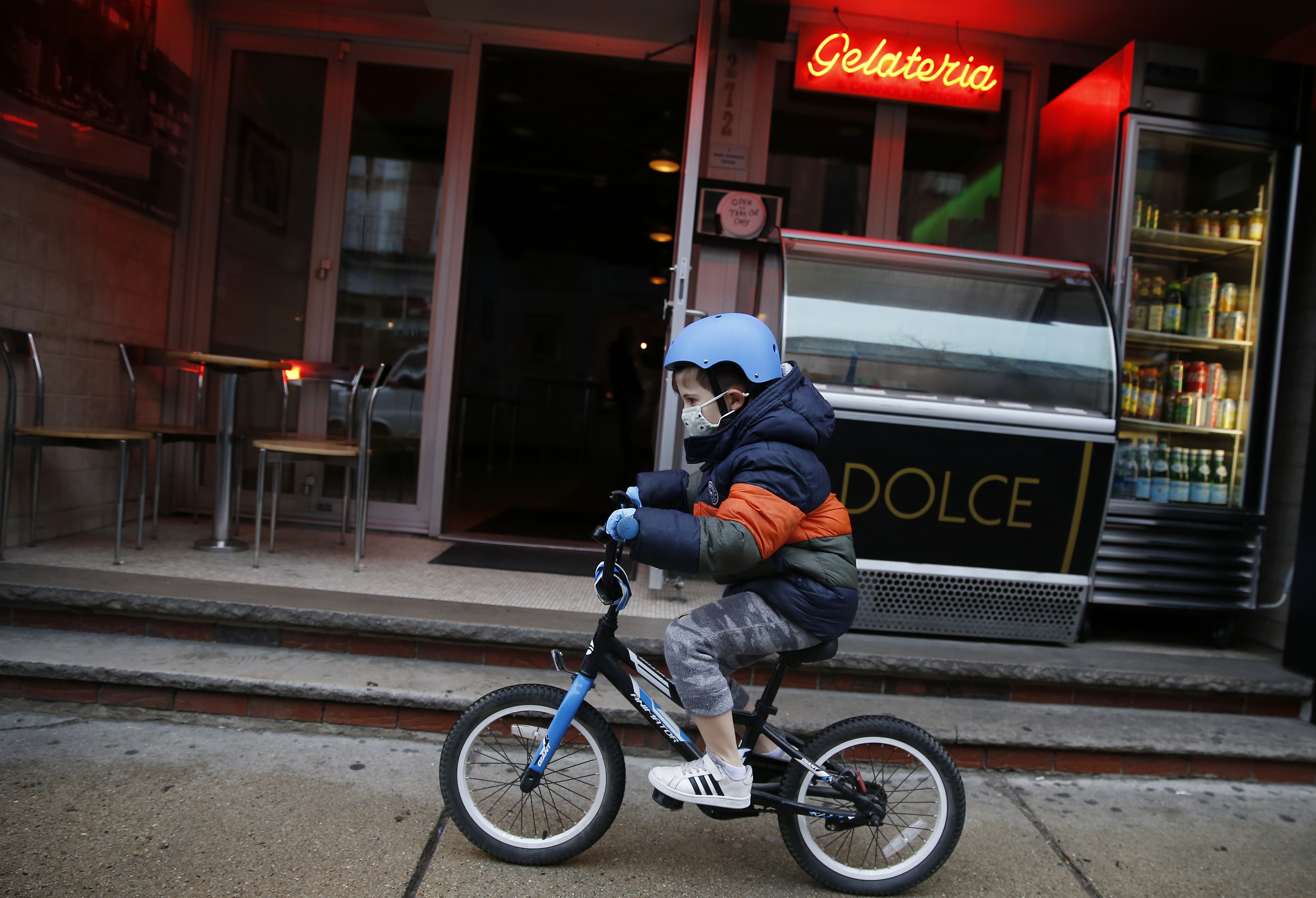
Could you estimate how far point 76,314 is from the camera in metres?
4.05

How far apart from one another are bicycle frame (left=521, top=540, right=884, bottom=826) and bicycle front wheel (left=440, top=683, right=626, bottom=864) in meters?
0.03

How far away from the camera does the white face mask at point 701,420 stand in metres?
2.07

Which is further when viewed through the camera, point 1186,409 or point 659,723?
point 1186,409

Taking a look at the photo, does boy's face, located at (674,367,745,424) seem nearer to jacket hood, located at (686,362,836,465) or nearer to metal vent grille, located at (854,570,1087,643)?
jacket hood, located at (686,362,836,465)

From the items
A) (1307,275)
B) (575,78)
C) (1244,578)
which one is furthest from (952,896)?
(575,78)

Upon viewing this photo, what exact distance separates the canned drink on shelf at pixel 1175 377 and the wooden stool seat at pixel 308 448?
157 inches

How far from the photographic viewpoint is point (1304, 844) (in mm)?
2629

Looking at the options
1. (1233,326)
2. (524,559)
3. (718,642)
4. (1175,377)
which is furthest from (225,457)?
(1233,326)

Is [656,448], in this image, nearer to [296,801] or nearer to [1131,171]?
[296,801]

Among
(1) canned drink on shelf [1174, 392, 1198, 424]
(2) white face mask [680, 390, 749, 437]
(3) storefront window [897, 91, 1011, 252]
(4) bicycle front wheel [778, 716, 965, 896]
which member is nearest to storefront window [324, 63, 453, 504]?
(3) storefront window [897, 91, 1011, 252]

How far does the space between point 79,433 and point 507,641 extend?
7.05 feet

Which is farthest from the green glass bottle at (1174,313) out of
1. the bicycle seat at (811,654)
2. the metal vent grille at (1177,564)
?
the bicycle seat at (811,654)

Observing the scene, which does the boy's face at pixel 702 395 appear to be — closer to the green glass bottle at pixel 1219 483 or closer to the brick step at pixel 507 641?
the brick step at pixel 507 641

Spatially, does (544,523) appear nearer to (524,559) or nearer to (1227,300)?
(524,559)
